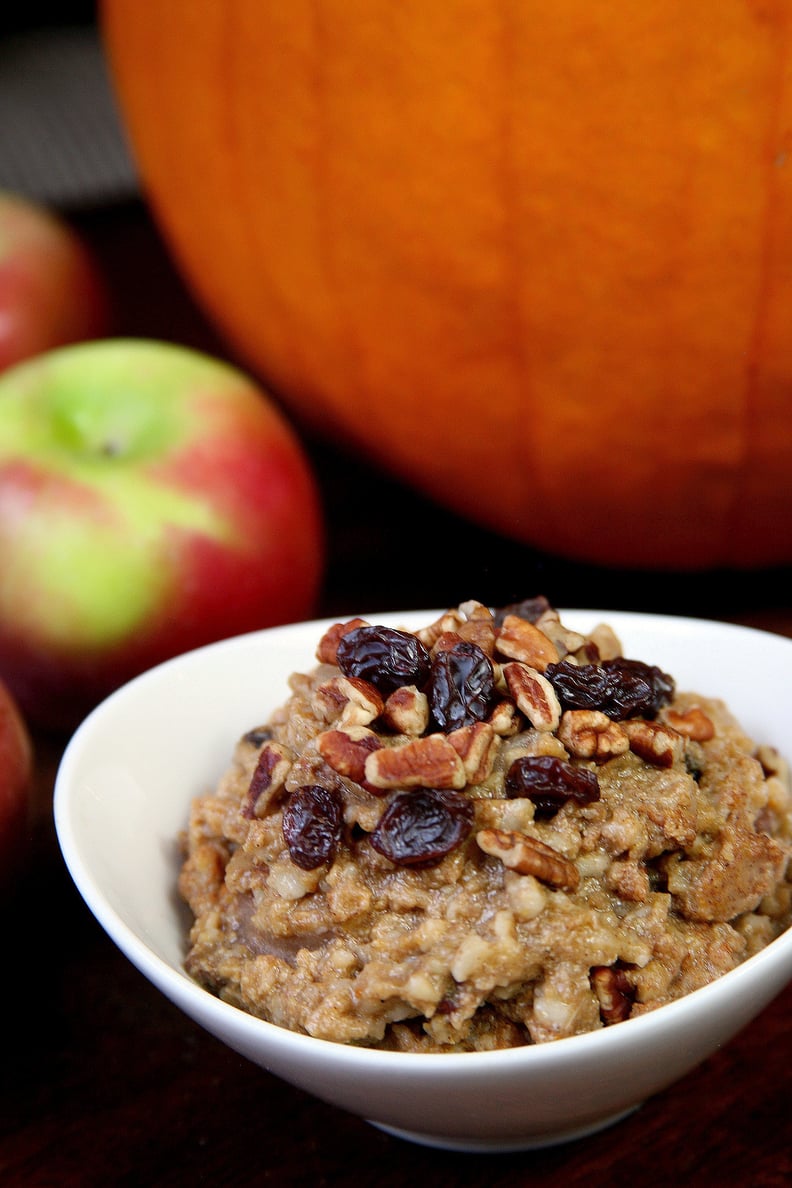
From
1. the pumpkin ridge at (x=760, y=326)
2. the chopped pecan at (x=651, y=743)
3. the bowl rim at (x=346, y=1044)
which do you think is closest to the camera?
the bowl rim at (x=346, y=1044)

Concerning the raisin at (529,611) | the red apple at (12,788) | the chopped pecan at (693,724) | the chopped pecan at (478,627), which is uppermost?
the chopped pecan at (478,627)

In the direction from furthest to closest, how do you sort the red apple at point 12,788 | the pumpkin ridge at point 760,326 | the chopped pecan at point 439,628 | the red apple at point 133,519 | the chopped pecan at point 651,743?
the red apple at point 133,519 < the pumpkin ridge at point 760,326 < the red apple at point 12,788 < the chopped pecan at point 439,628 < the chopped pecan at point 651,743

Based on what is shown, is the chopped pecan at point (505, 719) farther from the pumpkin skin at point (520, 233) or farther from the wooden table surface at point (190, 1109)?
the pumpkin skin at point (520, 233)

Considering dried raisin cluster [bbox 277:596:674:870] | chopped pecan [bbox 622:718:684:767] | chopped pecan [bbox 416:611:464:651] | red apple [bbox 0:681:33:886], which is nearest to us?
dried raisin cluster [bbox 277:596:674:870]

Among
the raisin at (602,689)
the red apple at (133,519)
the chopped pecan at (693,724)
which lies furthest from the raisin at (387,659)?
the red apple at (133,519)

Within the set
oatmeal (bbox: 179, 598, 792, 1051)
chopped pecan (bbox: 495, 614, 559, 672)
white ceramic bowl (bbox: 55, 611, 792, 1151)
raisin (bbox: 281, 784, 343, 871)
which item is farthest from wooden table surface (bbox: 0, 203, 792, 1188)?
chopped pecan (bbox: 495, 614, 559, 672)

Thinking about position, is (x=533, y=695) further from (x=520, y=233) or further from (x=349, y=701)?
(x=520, y=233)

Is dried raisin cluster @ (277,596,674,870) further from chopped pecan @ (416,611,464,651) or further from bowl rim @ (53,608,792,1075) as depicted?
bowl rim @ (53,608,792,1075)
